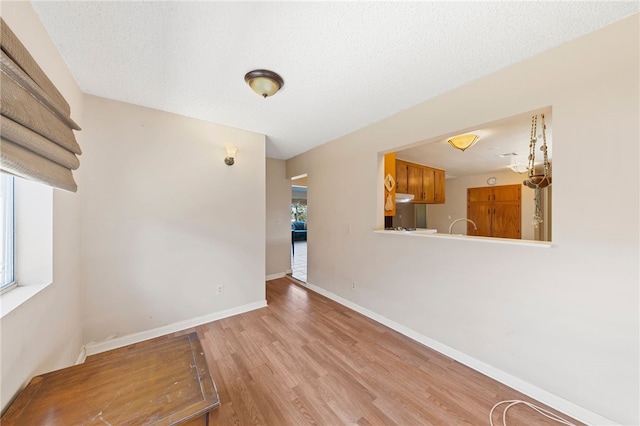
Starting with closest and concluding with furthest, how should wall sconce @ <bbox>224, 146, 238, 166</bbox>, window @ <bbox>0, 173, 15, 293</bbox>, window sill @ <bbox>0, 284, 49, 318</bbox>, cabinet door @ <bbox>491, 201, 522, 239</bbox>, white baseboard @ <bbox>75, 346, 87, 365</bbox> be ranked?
window sill @ <bbox>0, 284, 49, 318</bbox>
window @ <bbox>0, 173, 15, 293</bbox>
white baseboard @ <bbox>75, 346, 87, 365</bbox>
wall sconce @ <bbox>224, 146, 238, 166</bbox>
cabinet door @ <bbox>491, 201, 522, 239</bbox>

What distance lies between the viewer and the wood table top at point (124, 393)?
35.2 inches

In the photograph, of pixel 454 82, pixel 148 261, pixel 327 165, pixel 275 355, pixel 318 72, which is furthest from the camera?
pixel 327 165

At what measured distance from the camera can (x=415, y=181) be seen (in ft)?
14.0

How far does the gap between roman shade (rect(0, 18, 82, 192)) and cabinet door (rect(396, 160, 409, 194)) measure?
148 inches

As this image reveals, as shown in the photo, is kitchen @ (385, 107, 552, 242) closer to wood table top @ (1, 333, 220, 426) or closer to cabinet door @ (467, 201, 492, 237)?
cabinet door @ (467, 201, 492, 237)

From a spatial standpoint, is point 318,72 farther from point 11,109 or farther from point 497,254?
point 497,254

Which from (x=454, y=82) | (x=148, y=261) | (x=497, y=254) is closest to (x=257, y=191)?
(x=148, y=261)

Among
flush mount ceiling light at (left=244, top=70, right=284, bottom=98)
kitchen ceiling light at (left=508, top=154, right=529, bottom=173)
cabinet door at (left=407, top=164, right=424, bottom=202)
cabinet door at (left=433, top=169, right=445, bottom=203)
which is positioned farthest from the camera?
cabinet door at (left=433, top=169, right=445, bottom=203)

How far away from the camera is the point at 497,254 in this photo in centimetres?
185

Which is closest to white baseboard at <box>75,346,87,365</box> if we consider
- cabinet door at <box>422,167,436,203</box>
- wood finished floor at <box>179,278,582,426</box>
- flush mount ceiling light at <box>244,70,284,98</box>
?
wood finished floor at <box>179,278,582,426</box>

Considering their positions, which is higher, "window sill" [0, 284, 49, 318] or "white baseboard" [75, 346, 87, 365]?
"window sill" [0, 284, 49, 318]

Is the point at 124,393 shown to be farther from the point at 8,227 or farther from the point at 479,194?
the point at 479,194

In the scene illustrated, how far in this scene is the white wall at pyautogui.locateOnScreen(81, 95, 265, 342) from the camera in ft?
7.14

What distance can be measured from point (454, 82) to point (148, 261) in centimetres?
342
